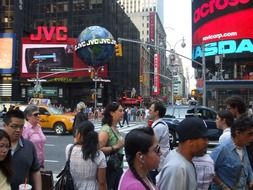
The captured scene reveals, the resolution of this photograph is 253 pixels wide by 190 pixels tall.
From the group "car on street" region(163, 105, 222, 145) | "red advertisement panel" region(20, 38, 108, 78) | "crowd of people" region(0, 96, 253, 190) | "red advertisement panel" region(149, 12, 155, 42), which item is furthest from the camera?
"red advertisement panel" region(149, 12, 155, 42)

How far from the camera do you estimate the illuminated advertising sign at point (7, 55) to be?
69.9 m

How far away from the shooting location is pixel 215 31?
198 ft

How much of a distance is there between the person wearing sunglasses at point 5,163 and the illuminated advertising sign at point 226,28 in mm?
54842

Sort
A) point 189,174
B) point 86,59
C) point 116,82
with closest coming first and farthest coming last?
point 189,174 → point 86,59 → point 116,82

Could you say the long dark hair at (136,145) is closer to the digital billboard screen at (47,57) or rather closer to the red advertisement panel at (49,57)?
the red advertisement panel at (49,57)

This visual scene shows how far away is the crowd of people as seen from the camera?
10.5 ft

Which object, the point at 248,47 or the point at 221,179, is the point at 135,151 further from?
the point at 248,47

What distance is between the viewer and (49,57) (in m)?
70.0

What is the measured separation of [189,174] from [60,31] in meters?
71.2

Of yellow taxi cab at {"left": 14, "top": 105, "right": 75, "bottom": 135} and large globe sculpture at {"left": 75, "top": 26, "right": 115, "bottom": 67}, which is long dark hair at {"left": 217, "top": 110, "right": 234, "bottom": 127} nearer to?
yellow taxi cab at {"left": 14, "top": 105, "right": 75, "bottom": 135}

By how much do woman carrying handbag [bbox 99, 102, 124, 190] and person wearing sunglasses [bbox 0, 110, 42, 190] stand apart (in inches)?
45.7

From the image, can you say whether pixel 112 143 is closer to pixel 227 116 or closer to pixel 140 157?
pixel 227 116

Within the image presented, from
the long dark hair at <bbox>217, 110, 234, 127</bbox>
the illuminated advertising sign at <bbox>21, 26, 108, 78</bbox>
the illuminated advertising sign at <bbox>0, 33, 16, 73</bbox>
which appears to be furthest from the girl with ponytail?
the illuminated advertising sign at <bbox>0, 33, 16, 73</bbox>

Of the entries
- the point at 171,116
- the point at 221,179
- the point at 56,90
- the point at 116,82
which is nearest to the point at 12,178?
the point at 221,179
